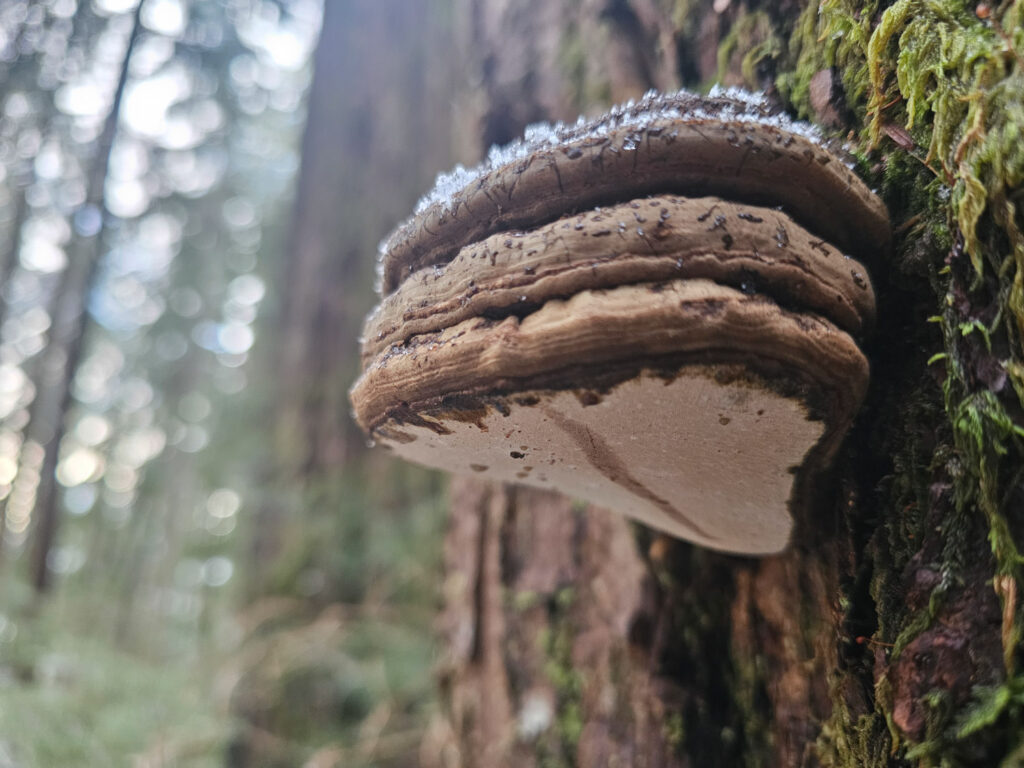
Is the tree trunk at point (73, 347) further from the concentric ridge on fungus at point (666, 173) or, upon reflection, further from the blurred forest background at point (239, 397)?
the concentric ridge on fungus at point (666, 173)

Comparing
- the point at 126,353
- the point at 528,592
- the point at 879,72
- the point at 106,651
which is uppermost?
the point at 126,353

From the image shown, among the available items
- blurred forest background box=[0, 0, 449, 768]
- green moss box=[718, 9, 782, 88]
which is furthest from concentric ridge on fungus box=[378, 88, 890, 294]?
blurred forest background box=[0, 0, 449, 768]

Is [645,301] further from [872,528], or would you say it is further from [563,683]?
[563,683]

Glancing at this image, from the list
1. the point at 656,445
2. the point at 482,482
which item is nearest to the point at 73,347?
the point at 482,482

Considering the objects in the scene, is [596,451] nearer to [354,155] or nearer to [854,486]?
[854,486]

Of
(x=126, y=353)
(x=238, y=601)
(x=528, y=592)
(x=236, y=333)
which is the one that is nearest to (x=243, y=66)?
(x=238, y=601)

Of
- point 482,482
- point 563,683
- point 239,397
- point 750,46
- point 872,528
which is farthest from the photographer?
point 239,397
